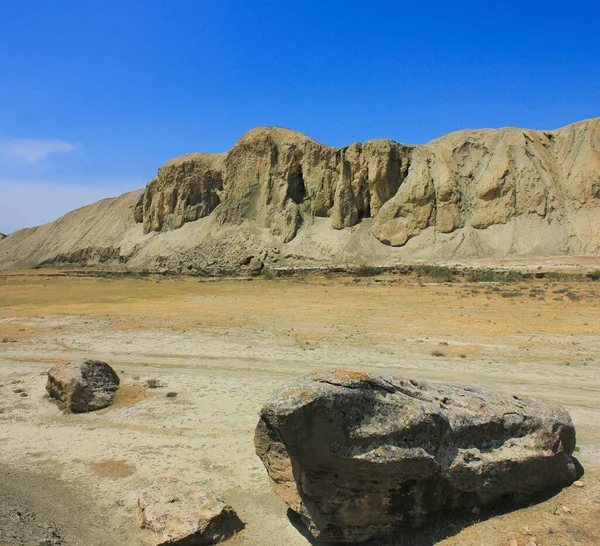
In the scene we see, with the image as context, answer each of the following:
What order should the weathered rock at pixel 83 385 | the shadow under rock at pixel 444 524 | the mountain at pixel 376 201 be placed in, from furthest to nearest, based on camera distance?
the mountain at pixel 376 201, the weathered rock at pixel 83 385, the shadow under rock at pixel 444 524

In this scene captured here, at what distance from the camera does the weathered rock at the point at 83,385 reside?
9641mm

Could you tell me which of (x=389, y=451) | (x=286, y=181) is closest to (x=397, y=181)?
(x=286, y=181)

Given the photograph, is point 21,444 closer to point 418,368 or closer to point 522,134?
point 418,368

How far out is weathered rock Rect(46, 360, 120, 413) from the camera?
9.64 meters

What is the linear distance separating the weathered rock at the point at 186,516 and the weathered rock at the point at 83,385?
432 cm

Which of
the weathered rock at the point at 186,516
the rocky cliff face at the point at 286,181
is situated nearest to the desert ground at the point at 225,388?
the weathered rock at the point at 186,516

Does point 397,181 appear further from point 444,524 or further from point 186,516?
point 186,516

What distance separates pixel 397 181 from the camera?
237ft

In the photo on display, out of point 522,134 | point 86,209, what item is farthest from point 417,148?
point 86,209

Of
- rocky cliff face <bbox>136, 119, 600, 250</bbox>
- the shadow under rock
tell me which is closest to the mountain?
rocky cliff face <bbox>136, 119, 600, 250</bbox>

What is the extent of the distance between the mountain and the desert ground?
40803 millimetres

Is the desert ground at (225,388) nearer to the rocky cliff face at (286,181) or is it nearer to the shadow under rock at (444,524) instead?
the shadow under rock at (444,524)

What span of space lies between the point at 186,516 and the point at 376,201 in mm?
69446

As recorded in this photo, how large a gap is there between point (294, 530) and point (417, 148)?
74444 mm
